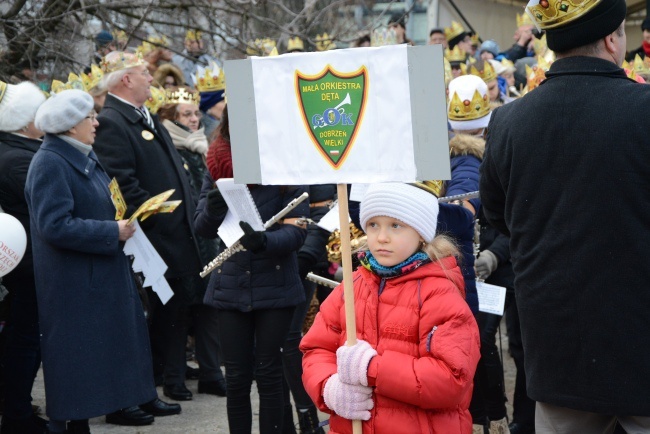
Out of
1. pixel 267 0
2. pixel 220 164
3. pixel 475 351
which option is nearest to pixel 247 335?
pixel 220 164

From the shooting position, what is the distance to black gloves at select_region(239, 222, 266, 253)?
509 centimetres

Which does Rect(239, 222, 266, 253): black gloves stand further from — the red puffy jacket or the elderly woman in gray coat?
the red puffy jacket

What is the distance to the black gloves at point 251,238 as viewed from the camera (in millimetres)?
5086

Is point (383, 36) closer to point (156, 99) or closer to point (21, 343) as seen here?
point (156, 99)

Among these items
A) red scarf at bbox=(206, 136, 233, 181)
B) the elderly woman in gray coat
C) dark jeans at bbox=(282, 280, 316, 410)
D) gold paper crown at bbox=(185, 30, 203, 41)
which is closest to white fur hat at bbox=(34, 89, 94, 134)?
the elderly woman in gray coat

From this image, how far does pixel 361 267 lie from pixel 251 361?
1.42 m

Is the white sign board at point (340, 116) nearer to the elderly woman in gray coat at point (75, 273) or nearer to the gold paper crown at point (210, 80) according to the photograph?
the elderly woman in gray coat at point (75, 273)

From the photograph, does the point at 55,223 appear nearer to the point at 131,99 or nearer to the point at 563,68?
the point at 131,99

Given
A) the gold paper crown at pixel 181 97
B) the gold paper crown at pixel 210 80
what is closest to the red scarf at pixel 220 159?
the gold paper crown at pixel 181 97

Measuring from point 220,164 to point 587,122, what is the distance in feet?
8.61

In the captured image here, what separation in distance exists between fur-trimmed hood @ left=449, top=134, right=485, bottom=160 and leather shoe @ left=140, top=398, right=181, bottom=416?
257 centimetres

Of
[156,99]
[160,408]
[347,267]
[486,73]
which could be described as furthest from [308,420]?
[486,73]

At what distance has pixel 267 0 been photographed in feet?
29.0

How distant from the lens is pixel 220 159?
17.6 ft
